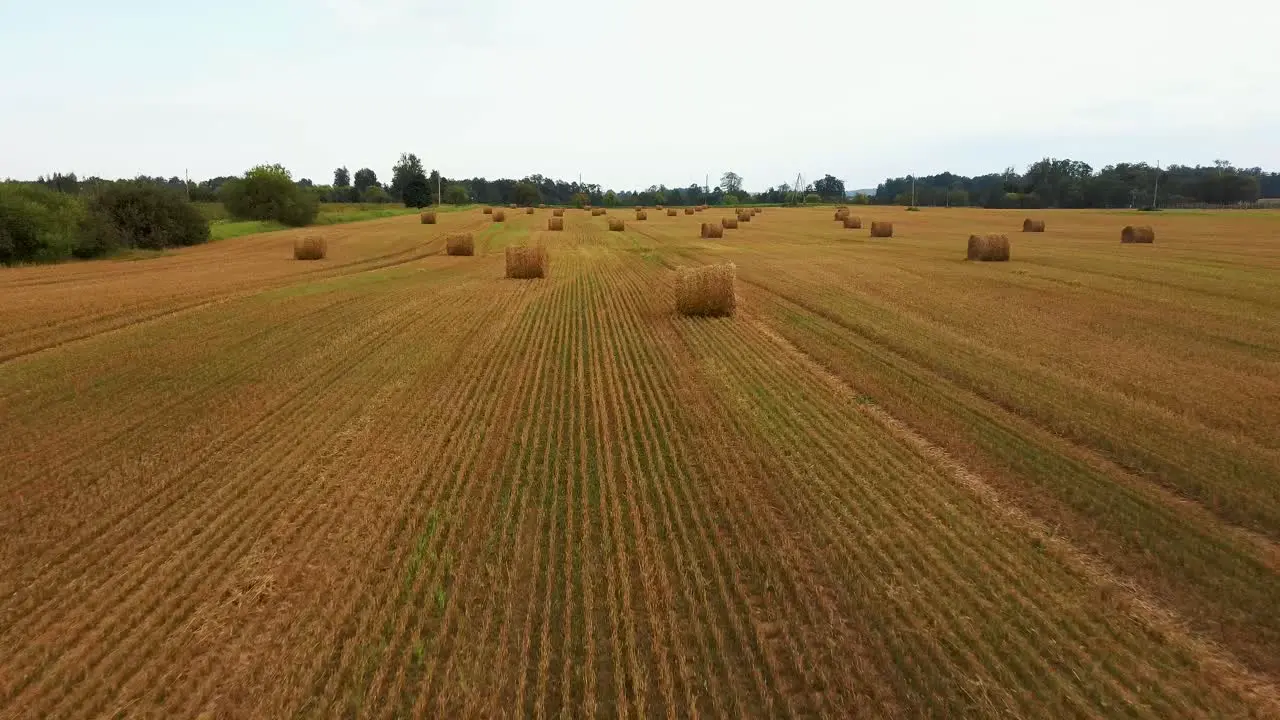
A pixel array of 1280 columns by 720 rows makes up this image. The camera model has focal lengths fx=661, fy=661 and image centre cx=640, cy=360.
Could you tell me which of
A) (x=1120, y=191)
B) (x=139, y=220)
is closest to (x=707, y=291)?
(x=139, y=220)

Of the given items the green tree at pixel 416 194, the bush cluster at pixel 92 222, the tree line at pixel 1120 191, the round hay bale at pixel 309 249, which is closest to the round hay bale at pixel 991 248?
the round hay bale at pixel 309 249

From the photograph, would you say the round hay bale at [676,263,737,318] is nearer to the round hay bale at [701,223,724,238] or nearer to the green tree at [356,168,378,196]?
the round hay bale at [701,223,724,238]

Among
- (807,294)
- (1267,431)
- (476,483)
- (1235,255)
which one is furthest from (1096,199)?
(476,483)

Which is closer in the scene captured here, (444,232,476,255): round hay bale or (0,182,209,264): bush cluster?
(0,182,209,264): bush cluster

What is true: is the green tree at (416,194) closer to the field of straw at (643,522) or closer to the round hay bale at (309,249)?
the round hay bale at (309,249)

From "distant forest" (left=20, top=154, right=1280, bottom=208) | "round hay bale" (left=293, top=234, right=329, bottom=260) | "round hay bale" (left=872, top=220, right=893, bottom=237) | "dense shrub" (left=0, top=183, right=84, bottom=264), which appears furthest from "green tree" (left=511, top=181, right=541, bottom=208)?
"round hay bale" (left=293, top=234, right=329, bottom=260)

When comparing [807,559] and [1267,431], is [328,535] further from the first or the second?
[1267,431]

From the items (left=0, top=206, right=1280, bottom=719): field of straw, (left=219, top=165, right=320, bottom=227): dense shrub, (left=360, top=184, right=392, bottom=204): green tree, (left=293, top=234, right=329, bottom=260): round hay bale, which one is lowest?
(left=0, top=206, right=1280, bottom=719): field of straw
